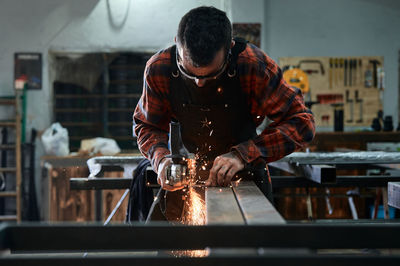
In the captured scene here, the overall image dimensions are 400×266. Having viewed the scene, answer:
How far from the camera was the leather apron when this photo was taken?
1946 mm

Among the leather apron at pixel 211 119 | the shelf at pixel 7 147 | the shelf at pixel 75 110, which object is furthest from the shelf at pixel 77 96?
the leather apron at pixel 211 119

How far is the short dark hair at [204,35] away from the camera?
5.24 ft

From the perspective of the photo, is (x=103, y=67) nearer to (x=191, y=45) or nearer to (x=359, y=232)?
(x=191, y=45)

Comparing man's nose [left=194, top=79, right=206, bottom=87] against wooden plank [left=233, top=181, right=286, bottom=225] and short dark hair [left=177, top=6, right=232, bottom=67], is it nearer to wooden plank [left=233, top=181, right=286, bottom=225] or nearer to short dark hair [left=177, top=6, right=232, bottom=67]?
short dark hair [left=177, top=6, right=232, bottom=67]

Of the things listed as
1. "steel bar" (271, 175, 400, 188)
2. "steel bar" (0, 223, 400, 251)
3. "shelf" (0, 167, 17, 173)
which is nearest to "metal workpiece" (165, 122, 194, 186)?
"steel bar" (0, 223, 400, 251)

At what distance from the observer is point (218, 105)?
2012mm

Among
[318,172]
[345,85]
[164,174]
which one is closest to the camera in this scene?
[164,174]

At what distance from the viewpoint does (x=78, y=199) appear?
5082 mm

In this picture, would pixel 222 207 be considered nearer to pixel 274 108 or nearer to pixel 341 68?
pixel 274 108

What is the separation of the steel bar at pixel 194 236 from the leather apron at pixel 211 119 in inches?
37.8

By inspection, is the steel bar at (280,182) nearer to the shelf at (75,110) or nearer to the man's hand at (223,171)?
the man's hand at (223,171)

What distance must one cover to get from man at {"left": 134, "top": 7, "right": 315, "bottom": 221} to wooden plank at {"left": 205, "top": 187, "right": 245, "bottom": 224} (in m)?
0.16

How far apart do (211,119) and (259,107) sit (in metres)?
0.25

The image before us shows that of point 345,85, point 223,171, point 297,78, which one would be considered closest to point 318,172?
point 223,171
